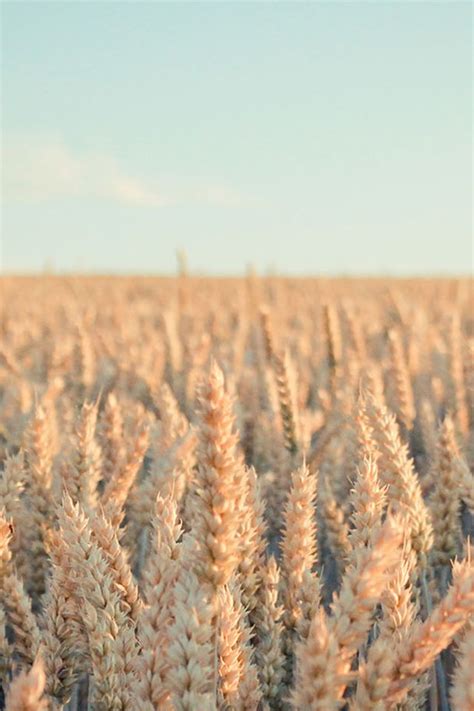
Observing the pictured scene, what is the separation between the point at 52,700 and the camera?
56.6 inches

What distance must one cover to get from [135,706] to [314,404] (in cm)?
283

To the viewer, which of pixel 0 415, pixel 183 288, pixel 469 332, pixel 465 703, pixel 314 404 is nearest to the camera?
pixel 465 703

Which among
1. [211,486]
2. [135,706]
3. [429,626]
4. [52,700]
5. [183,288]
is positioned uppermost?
[183,288]

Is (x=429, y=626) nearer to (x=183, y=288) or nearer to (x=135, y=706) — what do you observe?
(x=135, y=706)

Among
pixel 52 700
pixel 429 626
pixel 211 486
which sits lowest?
pixel 52 700

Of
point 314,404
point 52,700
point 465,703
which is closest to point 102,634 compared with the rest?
point 52,700

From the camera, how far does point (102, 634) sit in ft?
4.05

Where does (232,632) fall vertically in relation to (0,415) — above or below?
below

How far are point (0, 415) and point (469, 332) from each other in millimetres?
4155

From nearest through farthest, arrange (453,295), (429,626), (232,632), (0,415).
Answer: (429,626) < (232,632) < (0,415) < (453,295)

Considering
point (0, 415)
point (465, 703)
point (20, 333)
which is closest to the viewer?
point (465, 703)

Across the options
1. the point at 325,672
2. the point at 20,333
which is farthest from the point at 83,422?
the point at 20,333

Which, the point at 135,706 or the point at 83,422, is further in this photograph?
the point at 83,422

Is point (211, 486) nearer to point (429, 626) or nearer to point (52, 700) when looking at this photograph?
point (429, 626)
